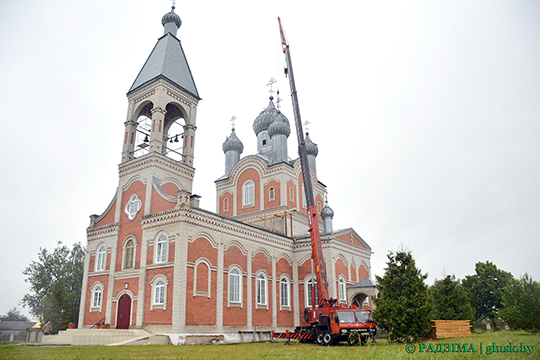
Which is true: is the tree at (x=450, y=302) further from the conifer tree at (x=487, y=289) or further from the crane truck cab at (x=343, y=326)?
the conifer tree at (x=487, y=289)

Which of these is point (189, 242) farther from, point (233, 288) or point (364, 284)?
point (364, 284)

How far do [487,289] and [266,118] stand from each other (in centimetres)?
3150

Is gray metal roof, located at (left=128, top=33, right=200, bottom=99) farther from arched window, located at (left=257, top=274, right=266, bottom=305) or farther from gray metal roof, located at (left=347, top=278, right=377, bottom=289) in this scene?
gray metal roof, located at (left=347, top=278, right=377, bottom=289)

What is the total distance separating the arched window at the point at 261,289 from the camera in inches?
896

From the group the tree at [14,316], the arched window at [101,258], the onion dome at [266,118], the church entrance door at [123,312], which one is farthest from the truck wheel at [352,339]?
the tree at [14,316]

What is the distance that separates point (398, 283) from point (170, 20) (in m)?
20.9

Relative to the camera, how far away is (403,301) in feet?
47.5

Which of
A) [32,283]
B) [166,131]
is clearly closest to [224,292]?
[166,131]

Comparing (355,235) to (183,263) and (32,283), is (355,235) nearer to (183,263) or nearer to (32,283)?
(183,263)

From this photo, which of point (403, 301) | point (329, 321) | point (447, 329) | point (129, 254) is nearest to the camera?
point (403, 301)

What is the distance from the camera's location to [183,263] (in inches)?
722

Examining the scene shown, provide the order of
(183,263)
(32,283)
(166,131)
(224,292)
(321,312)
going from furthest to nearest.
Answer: (32,283), (166,131), (224,292), (183,263), (321,312)

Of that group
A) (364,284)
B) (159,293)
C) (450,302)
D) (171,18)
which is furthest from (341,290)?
(171,18)

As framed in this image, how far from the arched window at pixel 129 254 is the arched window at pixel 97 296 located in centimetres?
218
